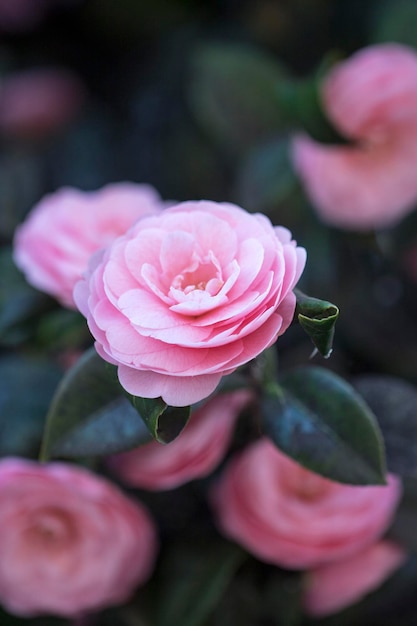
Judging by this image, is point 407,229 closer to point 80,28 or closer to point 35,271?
point 35,271

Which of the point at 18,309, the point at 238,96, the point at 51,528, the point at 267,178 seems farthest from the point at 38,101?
the point at 51,528

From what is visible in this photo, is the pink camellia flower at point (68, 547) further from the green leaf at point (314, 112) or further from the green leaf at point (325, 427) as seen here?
the green leaf at point (314, 112)

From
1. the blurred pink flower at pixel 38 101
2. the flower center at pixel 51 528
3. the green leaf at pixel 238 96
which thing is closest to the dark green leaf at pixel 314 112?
the green leaf at pixel 238 96

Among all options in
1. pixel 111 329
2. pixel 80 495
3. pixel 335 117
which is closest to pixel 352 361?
pixel 335 117

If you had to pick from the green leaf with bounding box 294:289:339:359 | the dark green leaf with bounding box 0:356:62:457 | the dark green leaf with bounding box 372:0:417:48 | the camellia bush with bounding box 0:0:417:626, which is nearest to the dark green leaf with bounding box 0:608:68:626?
the camellia bush with bounding box 0:0:417:626

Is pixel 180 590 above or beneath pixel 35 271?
beneath

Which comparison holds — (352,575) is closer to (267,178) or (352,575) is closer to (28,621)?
(28,621)
